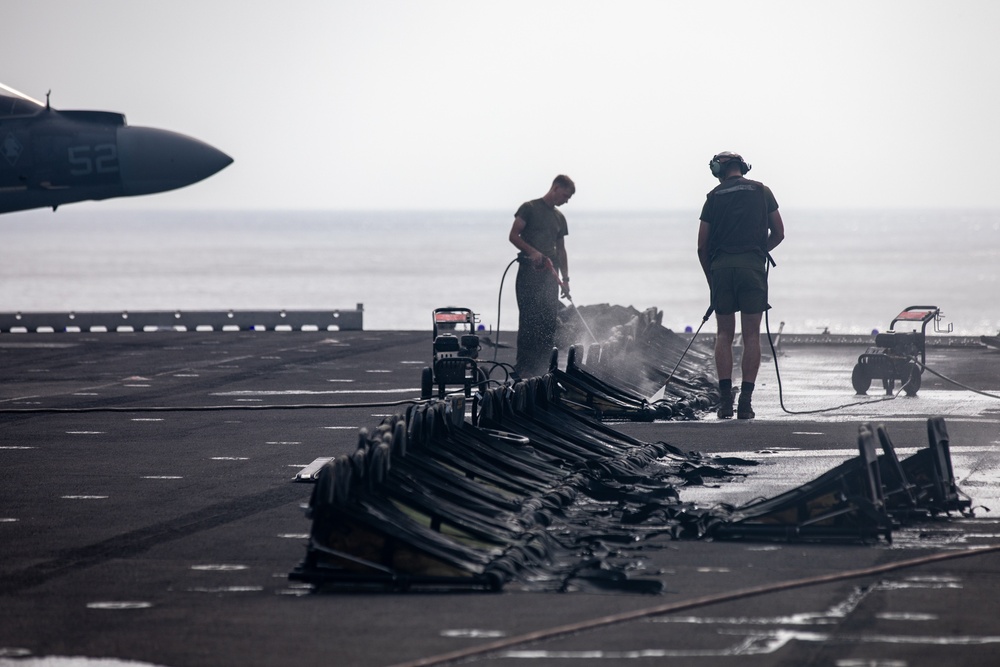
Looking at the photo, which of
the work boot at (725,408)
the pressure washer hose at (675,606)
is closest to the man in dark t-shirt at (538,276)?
the work boot at (725,408)

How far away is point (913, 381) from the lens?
15773mm

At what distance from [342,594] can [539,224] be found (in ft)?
32.8

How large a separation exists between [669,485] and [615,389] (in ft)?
14.0

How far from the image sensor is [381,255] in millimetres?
172500

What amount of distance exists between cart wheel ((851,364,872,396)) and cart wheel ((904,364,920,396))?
0.46 metres

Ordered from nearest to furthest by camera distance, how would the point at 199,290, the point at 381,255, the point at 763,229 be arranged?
the point at 763,229 < the point at 199,290 < the point at 381,255

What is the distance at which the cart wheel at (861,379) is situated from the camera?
1592 centimetres

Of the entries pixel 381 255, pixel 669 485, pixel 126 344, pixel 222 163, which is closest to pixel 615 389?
pixel 669 485

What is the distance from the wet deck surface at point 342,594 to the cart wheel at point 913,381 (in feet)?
3.22

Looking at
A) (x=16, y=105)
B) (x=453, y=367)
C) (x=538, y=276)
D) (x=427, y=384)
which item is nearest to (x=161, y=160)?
(x=16, y=105)

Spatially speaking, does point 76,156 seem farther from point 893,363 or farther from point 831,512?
point 831,512

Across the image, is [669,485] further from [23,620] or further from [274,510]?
[23,620]

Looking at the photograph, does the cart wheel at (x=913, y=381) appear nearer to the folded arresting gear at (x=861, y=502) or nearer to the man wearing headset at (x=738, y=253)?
the man wearing headset at (x=738, y=253)

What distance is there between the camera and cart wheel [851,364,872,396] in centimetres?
1592
